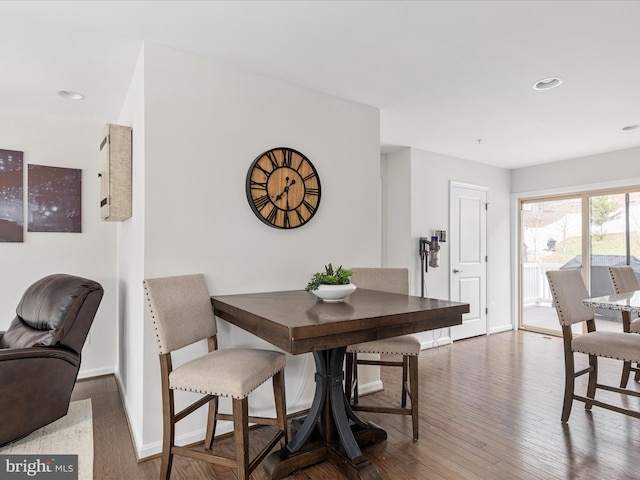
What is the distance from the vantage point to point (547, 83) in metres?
2.77

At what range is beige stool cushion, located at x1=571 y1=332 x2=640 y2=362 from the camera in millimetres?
2385

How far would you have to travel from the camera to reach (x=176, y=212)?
7.60ft

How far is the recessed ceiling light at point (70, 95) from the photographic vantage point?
9.64 ft

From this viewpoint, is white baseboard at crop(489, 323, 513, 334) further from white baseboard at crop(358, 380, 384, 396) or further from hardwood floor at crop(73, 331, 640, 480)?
white baseboard at crop(358, 380, 384, 396)

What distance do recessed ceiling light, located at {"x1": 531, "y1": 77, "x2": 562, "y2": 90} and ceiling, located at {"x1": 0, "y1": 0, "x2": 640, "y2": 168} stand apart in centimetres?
6

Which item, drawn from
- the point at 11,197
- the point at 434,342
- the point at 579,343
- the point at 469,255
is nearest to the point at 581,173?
the point at 469,255

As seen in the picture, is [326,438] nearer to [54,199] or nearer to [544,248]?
[54,199]

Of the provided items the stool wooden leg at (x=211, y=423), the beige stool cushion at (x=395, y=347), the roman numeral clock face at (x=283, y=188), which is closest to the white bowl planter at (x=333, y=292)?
the beige stool cushion at (x=395, y=347)

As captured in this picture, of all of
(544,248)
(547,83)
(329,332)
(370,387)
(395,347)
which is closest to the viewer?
(329,332)

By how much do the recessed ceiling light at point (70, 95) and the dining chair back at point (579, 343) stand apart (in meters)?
3.98

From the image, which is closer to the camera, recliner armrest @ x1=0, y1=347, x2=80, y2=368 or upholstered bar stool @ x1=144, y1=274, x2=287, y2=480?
upholstered bar stool @ x1=144, y1=274, x2=287, y2=480

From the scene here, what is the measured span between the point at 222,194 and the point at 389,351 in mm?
1538

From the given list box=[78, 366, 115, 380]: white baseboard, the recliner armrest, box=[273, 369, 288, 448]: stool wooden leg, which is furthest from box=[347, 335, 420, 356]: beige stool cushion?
box=[78, 366, 115, 380]: white baseboard

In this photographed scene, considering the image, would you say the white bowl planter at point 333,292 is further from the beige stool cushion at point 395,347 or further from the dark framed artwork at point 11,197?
the dark framed artwork at point 11,197
